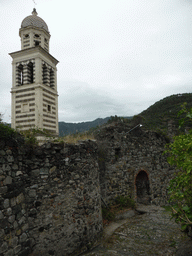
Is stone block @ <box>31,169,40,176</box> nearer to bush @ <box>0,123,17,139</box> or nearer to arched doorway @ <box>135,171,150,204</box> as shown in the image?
bush @ <box>0,123,17,139</box>

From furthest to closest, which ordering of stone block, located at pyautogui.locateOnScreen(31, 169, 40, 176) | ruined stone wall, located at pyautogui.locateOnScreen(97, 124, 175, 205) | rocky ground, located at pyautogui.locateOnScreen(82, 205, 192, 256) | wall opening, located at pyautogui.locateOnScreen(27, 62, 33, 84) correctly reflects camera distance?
wall opening, located at pyautogui.locateOnScreen(27, 62, 33, 84), ruined stone wall, located at pyautogui.locateOnScreen(97, 124, 175, 205), rocky ground, located at pyautogui.locateOnScreen(82, 205, 192, 256), stone block, located at pyautogui.locateOnScreen(31, 169, 40, 176)

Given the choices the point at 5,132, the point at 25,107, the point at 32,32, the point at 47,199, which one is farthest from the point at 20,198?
the point at 32,32

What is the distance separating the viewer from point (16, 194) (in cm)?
355

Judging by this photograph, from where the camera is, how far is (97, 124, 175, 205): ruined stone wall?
777cm

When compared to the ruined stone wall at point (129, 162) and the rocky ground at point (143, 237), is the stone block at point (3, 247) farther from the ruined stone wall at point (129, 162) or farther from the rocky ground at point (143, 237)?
the ruined stone wall at point (129, 162)

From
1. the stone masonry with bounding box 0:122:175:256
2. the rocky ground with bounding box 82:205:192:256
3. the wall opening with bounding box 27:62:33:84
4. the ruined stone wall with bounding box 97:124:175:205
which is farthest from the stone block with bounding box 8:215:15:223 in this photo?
the wall opening with bounding box 27:62:33:84

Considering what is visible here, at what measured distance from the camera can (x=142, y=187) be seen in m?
9.21

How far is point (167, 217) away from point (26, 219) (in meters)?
5.73

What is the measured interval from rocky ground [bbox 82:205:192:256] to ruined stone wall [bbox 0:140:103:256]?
22.1 inches

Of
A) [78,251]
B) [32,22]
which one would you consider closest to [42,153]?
[78,251]

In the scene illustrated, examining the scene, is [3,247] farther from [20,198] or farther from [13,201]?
[20,198]

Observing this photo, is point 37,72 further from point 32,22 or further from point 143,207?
point 143,207

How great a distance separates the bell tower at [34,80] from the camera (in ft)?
40.3

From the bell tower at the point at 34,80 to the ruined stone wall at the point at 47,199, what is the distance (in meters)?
7.81
